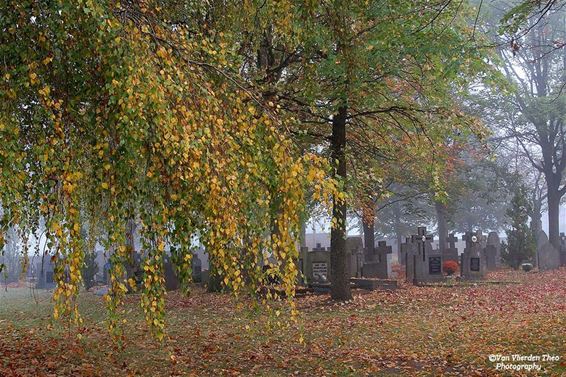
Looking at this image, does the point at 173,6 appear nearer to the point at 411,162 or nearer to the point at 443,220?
the point at 411,162

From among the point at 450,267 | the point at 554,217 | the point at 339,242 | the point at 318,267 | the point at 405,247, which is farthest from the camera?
the point at 554,217

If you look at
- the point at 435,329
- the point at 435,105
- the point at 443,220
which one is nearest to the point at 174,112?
the point at 435,329

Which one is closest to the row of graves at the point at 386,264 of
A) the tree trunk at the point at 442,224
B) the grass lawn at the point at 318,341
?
the grass lawn at the point at 318,341

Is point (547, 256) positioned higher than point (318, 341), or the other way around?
point (547, 256)

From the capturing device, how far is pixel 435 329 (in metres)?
10.1

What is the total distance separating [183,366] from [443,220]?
26319mm

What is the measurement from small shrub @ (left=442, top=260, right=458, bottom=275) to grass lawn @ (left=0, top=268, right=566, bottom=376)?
7.50 metres

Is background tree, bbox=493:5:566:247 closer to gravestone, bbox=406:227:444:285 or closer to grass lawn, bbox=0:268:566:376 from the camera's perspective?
gravestone, bbox=406:227:444:285

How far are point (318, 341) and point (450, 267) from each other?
46.1 ft

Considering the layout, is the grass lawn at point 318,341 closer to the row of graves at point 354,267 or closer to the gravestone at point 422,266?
the row of graves at point 354,267

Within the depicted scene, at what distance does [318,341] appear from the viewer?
9.23 meters

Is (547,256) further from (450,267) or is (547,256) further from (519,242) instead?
(450,267)

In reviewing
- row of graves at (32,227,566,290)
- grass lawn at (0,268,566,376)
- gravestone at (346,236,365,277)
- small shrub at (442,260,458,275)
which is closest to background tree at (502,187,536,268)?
row of graves at (32,227,566,290)

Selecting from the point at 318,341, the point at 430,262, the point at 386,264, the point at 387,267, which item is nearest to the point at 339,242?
the point at 318,341
